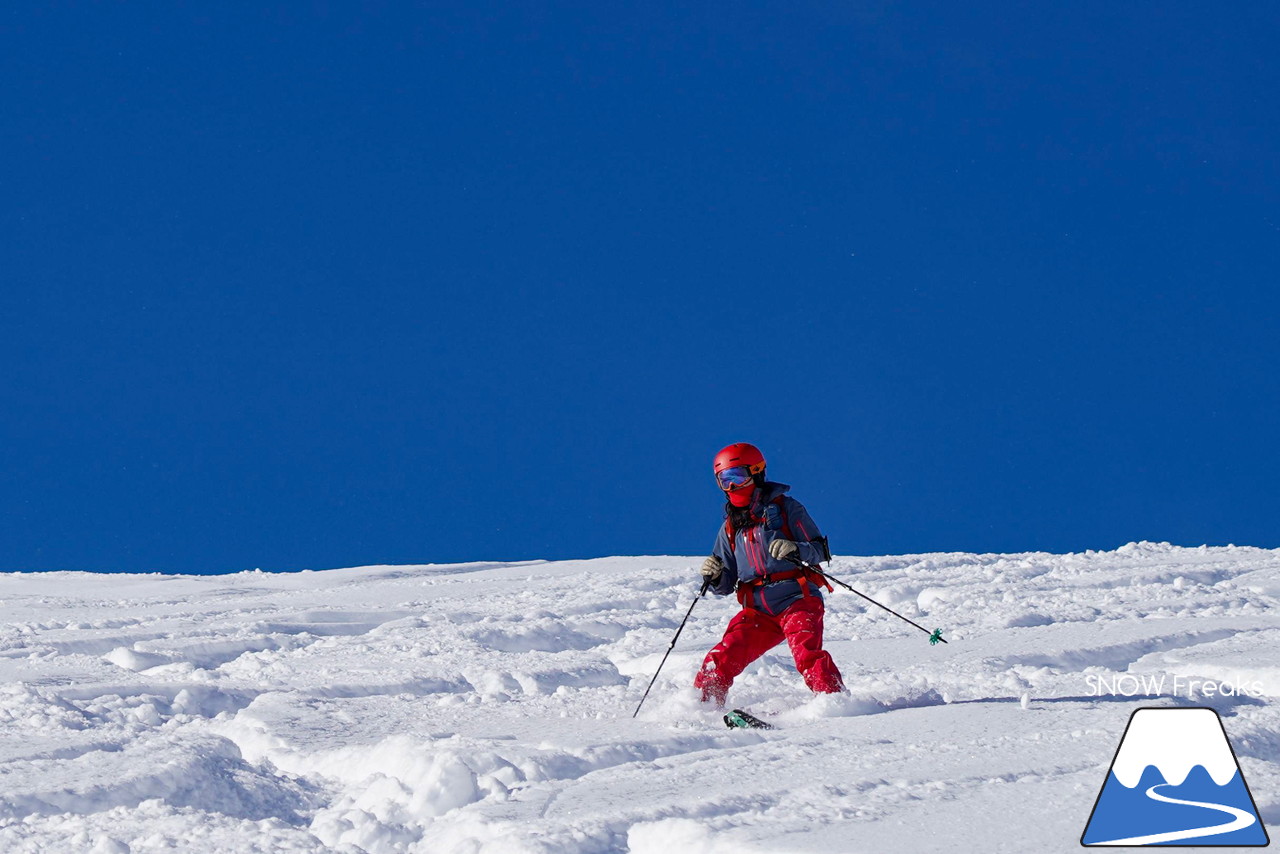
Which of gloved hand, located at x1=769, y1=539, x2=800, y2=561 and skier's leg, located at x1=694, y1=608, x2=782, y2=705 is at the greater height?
gloved hand, located at x1=769, y1=539, x2=800, y2=561

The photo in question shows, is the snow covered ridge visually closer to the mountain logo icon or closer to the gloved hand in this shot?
the mountain logo icon

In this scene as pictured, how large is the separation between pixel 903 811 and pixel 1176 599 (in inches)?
311

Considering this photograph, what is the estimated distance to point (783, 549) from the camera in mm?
6105

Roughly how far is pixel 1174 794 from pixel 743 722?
77.2 inches

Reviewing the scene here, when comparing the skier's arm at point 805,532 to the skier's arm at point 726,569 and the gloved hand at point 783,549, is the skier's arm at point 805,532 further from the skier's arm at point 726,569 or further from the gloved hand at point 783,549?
the skier's arm at point 726,569

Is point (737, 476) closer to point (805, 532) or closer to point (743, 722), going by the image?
→ point (805, 532)

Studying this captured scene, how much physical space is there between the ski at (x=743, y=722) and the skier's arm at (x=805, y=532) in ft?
3.74

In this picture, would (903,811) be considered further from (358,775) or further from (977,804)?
(358,775)

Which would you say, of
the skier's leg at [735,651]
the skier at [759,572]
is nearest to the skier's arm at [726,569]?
the skier at [759,572]

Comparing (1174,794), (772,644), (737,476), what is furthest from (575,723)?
(1174,794)

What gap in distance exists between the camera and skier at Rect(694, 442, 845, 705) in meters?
6.25

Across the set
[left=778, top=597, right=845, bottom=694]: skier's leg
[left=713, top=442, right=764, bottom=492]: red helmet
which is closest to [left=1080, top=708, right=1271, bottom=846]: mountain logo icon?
[left=778, top=597, right=845, bottom=694]: skier's leg

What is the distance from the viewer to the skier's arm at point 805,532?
20.8 feet

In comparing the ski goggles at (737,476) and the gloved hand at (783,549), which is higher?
the ski goggles at (737,476)
